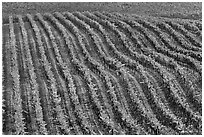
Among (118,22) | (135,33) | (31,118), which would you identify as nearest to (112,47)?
(135,33)

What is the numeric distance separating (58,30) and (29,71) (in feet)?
22.4

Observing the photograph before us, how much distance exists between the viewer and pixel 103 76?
18016mm

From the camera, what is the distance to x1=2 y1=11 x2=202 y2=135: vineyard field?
47.6 ft

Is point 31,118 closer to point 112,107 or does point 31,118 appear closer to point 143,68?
point 112,107

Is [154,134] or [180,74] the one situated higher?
[180,74]

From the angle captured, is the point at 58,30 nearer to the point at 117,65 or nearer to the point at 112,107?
the point at 117,65

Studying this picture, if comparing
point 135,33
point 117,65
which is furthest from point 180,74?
point 135,33

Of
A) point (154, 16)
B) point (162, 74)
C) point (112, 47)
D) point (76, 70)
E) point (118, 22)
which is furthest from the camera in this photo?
point (154, 16)

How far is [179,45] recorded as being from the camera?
861 inches

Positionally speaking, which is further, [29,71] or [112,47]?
[112,47]

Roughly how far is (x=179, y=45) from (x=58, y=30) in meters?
8.49

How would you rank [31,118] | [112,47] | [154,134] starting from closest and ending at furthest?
[154,134]
[31,118]
[112,47]

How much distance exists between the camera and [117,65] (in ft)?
63.1

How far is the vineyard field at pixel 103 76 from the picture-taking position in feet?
47.6
